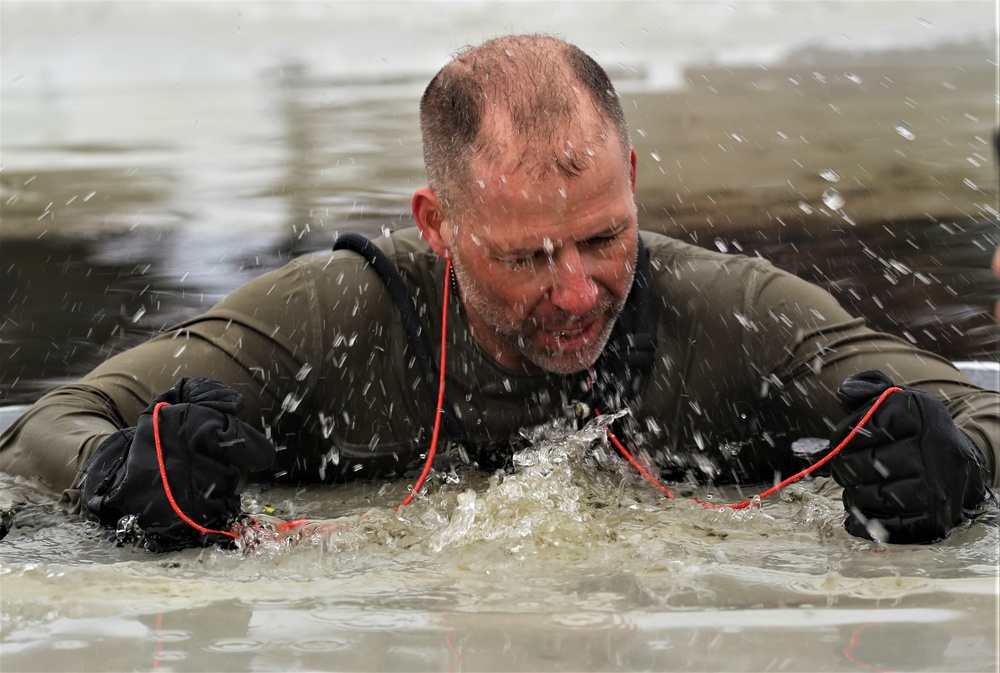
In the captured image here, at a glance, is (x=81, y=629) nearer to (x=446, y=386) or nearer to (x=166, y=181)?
(x=446, y=386)

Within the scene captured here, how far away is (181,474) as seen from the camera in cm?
208

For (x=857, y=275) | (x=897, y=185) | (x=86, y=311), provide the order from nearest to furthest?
(x=86, y=311), (x=857, y=275), (x=897, y=185)

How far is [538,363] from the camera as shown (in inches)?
97.8

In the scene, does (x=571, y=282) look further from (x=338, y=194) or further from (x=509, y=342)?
(x=338, y=194)

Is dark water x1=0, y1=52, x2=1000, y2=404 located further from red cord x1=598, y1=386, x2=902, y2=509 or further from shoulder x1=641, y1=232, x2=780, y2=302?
red cord x1=598, y1=386, x2=902, y2=509

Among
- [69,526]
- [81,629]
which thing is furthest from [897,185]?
[81,629]

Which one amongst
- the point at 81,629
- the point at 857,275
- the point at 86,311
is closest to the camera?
the point at 81,629

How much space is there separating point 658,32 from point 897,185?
4.66 metres

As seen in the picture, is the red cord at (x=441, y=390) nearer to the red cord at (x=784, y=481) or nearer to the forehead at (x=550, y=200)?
the forehead at (x=550, y=200)

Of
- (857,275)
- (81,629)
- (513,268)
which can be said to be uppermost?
(513,268)

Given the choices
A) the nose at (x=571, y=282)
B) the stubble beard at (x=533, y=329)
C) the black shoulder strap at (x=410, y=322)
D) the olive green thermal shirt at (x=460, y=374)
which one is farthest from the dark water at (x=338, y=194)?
the nose at (x=571, y=282)

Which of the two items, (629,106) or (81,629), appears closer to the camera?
(81,629)

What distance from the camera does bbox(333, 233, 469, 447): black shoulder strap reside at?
2549 millimetres

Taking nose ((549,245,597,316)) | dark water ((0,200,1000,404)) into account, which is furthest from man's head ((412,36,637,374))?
dark water ((0,200,1000,404))
